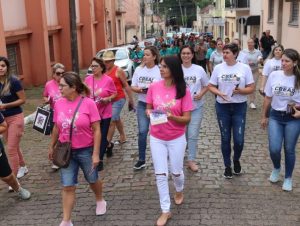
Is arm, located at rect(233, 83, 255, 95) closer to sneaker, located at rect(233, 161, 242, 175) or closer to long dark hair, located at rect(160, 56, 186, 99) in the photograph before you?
sneaker, located at rect(233, 161, 242, 175)

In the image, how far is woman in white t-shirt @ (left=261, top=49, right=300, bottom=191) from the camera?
546 centimetres

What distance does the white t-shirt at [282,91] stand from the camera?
5.47m

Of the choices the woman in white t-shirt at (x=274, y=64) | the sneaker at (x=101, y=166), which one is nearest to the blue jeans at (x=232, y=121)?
the sneaker at (x=101, y=166)

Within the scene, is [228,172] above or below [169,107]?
below

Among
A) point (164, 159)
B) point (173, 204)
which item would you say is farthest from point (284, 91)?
point (173, 204)

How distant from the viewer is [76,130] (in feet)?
15.1

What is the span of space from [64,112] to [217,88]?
91.7 inches

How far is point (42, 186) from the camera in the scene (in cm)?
634

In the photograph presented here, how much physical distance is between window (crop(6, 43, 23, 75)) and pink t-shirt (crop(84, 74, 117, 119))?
10.7m

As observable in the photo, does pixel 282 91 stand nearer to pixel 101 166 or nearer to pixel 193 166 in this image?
pixel 193 166

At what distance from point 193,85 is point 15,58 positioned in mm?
11921

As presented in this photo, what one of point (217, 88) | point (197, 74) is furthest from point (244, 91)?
point (197, 74)

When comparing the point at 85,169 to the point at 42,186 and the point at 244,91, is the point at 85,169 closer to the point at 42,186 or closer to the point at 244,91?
the point at 42,186

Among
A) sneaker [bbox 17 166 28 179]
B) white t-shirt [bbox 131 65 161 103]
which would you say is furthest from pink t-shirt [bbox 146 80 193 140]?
sneaker [bbox 17 166 28 179]
